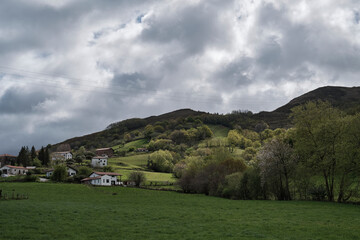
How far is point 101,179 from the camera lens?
306 feet

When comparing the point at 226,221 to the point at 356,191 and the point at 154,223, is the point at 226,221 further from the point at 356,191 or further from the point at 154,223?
the point at 356,191

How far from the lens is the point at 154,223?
22953 millimetres

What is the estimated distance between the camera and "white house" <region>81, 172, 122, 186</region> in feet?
303

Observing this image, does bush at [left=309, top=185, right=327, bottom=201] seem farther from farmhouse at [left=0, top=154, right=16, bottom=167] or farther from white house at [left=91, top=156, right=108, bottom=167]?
farmhouse at [left=0, top=154, right=16, bottom=167]

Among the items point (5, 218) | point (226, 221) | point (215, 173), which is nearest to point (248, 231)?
point (226, 221)

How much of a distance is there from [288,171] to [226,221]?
2952cm

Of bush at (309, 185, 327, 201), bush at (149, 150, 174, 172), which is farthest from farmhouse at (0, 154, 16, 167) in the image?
bush at (309, 185, 327, 201)

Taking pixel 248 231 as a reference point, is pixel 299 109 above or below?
above

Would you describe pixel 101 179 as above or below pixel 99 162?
below

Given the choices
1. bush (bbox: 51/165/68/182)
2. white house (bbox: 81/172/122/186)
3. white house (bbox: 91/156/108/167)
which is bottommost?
white house (bbox: 81/172/122/186)

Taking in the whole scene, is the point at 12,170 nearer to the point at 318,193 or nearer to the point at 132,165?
the point at 132,165

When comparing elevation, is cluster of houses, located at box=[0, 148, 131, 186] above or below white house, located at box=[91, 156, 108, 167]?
below

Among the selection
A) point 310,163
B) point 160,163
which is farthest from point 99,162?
point 310,163

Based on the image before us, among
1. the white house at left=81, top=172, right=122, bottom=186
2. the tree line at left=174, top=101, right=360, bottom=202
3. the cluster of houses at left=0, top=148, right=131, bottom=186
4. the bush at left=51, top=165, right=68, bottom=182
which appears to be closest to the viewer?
the tree line at left=174, top=101, right=360, bottom=202
